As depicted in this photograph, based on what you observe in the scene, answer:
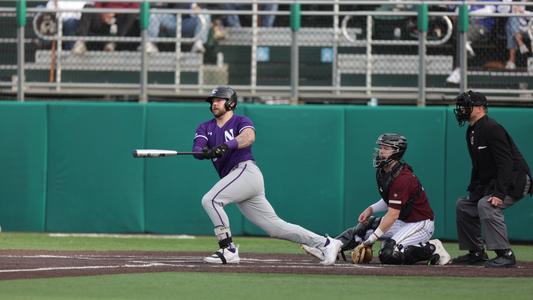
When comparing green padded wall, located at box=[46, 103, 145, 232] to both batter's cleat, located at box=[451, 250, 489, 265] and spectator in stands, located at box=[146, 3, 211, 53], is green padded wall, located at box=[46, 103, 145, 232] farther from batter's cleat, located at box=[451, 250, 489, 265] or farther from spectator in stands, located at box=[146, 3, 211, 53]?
batter's cleat, located at box=[451, 250, 489, 265]

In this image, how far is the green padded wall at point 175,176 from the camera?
15555mm

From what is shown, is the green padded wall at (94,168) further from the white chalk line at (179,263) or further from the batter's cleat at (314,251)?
the batter's cleat at (314,251)

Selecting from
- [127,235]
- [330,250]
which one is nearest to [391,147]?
[330,250]

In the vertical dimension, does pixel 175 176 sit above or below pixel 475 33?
below

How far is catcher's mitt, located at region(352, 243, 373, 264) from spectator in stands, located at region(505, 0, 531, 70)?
5293 millimetres

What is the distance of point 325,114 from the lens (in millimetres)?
15500

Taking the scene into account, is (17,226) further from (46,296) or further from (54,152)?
(46,296)

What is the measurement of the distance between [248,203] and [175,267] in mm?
1030

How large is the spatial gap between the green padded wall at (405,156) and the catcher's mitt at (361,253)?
409 centimetres

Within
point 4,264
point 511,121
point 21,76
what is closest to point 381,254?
point 4,264

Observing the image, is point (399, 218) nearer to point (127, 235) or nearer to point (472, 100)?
point (472, 100)

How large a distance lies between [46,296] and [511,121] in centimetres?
854

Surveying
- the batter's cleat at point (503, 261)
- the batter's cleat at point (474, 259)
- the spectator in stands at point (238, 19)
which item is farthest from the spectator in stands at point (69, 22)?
the batter's cleat at point (503, 261)

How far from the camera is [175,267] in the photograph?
10383mm
